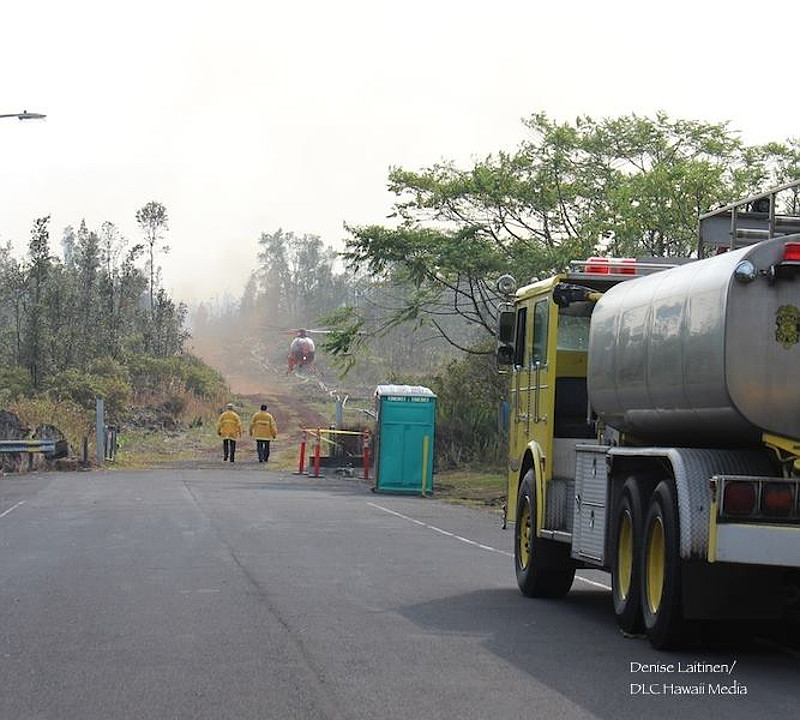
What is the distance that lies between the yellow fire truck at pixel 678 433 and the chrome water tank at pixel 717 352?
0.4 inches

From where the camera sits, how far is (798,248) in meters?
9.65

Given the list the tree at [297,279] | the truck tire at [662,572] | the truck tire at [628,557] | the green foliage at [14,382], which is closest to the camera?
the truck tire at [662,572]

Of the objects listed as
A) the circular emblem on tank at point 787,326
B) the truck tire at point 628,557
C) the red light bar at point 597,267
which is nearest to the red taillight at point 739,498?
the circular emblem on tank at point 787,326

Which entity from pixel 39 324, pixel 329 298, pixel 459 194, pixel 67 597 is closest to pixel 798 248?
pixel 67 597

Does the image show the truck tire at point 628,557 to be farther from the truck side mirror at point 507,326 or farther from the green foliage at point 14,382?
the green foliage at point 14,382

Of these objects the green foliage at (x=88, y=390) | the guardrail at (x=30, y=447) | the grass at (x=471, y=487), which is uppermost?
the green foliage at (x=88, y=390)

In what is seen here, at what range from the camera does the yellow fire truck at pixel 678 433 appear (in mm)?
9602

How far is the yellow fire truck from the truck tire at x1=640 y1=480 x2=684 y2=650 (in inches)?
0.5

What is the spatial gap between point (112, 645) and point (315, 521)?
12.5 m

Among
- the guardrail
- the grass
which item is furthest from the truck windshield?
the guardrail

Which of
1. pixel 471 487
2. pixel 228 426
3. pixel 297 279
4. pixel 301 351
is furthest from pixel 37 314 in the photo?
pixel 297 279

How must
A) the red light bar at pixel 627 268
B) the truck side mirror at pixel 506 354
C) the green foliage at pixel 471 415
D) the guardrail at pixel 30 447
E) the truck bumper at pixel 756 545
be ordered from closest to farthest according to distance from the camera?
the truck bumper at pixel 756 545
the red light bar at pixel 627 268
the truck side mirror at pixel 506 354
the guardrail at pixel 30 447
the green foliage at pixel 471 415

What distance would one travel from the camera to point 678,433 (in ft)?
35.6

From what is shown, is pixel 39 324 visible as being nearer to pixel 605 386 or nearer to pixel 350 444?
pixel 350 444
